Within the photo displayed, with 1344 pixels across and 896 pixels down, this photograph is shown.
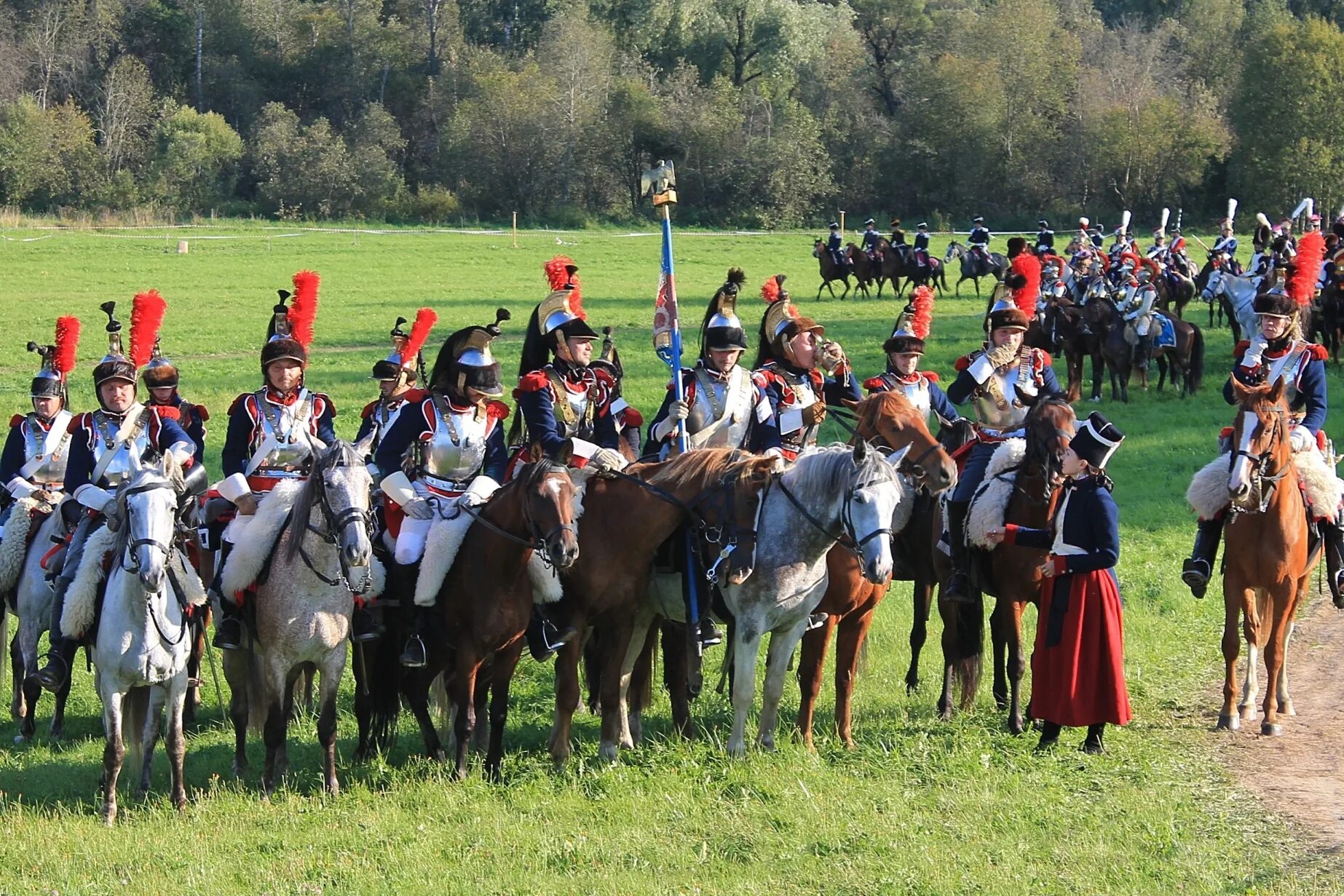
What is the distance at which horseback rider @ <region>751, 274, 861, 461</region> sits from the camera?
414 inches

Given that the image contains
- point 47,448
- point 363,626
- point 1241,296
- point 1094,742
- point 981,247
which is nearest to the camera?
point 1094,742

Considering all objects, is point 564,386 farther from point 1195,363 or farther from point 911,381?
point 1195,363

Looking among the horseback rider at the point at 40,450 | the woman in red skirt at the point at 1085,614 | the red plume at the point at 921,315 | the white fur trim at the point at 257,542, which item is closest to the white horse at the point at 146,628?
the white fur trim at the point at 257,542

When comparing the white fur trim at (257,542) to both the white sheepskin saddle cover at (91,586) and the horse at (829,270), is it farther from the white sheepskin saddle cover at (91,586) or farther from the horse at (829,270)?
the horse at (829,270)

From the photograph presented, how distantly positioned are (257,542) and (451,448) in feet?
4.16

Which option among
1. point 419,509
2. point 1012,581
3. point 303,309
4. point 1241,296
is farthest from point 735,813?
point 1241,296

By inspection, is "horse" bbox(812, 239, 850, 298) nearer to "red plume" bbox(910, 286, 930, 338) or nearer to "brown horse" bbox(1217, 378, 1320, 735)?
"red plume" bbox(910, 286, 930, 338)

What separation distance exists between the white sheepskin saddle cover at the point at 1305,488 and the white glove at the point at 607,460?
12.3ft

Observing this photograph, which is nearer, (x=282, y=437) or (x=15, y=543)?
(x=282, y=437)

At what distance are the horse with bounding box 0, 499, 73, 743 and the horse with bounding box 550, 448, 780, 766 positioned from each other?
344cm

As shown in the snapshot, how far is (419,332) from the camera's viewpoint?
472 inches

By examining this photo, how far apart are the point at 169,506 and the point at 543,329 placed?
8.93 feet

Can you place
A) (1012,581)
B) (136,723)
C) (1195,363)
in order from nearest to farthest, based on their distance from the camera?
(136,723) < (1012,581) < (1195,363)

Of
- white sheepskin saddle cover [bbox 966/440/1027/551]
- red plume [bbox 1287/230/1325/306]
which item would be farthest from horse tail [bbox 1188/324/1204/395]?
white sheepskin saddle cover [bbox 966/440/1027/551]
